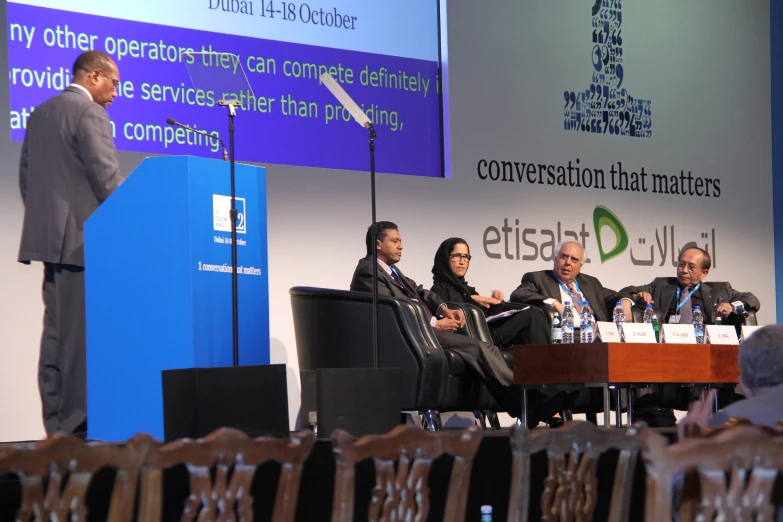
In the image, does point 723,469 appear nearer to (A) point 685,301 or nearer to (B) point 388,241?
(B) point 388,241

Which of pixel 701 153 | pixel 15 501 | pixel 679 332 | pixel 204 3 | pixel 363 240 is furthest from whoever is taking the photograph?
pixel 701 153

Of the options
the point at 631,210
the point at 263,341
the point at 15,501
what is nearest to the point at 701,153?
the point at 631,210

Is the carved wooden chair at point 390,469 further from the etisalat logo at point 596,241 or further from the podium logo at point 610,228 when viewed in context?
the podium logo at point 610,228

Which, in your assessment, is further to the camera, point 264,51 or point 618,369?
point 264,51

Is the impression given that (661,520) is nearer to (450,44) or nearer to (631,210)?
(450,44)

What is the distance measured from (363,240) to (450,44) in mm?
1412

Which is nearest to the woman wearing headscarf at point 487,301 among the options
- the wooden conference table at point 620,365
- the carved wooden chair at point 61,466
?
the wooden conference table at point 620,365

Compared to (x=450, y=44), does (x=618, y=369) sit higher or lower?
lower

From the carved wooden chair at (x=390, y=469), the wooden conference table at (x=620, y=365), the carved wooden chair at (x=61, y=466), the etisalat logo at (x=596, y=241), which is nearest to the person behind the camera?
the carved wooden chair at (x=61, y=466)

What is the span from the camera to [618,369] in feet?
17.5

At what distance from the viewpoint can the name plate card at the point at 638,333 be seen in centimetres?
557

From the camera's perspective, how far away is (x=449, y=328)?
6172 mm

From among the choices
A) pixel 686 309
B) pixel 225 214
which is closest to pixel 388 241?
pixel 686 309

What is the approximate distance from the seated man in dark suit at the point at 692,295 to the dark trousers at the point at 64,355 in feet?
12.8
